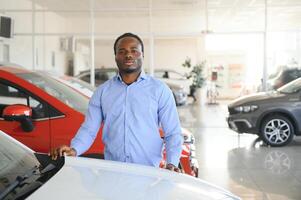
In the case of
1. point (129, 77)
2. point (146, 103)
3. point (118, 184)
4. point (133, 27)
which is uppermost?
point (133, 27)

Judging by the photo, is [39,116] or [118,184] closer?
[118,184]

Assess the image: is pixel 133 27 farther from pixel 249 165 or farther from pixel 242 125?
pixel 249 165

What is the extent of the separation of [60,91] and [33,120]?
2.49 feet

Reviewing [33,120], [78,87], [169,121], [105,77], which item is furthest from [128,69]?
[105,77]

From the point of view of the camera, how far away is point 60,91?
5.18 metres

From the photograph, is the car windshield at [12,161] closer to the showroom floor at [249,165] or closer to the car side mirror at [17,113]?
the car side mirror at [17,113]

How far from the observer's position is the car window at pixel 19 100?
4607mm

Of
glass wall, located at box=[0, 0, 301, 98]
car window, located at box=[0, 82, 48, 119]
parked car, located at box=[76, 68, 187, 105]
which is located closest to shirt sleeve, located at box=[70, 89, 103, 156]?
car window, located at box=[0, 82, 48, 119]

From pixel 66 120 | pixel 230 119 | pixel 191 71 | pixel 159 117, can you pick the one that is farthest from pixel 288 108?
pixel 191 71

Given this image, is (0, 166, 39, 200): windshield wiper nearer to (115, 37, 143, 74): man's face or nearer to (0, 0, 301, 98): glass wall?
(115, 37, 143, 74): man's face

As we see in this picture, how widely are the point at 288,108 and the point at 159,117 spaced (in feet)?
22.9

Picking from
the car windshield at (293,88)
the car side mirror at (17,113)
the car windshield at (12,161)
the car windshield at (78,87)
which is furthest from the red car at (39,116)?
the car windshield at (293,88)

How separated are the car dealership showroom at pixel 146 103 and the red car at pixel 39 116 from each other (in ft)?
0.03

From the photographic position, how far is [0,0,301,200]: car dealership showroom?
8.25 feet
